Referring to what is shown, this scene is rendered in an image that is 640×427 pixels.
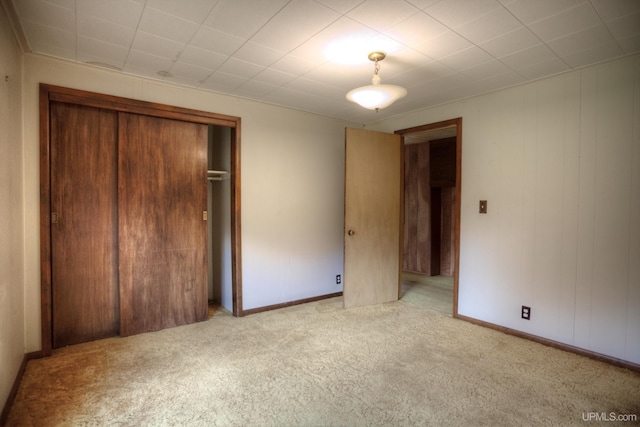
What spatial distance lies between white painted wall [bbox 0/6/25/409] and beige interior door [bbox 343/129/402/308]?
2.88 meters

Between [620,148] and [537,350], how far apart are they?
1.77 metres

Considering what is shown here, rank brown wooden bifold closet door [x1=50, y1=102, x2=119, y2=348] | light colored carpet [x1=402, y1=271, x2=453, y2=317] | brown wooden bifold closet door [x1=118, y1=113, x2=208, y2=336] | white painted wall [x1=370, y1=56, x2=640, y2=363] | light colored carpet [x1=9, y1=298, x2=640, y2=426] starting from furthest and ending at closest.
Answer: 1. light colored carpet [x1=402, y1=271, x2=453, y2=317]
2. brown wooden bifold closet door [x1=118, y1=113, x2=208, y2=336]
3. brown wooden bifold closet door [x1=50, y1=102, x2=119, y2=348]
4. white painted wall [x1=370, y1=56, x2=640, y2=363]
5. light colored carpet [x1=9, y1=298, x2=640, y2=426]

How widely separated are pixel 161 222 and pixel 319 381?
6.92ft

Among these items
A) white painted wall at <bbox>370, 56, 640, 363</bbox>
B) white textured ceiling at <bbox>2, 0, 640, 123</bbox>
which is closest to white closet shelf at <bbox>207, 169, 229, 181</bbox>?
white textured ceiling at <bbox>2, 0, 640, 123</bbox>

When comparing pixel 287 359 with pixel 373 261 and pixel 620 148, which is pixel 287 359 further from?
pixel 620 148

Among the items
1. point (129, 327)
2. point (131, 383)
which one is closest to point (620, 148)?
point (131, 383)

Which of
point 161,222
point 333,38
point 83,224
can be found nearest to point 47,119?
point 83,224

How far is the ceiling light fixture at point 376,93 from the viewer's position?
236 centimetres

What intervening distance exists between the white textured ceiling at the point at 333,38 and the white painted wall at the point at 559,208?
0.30 m

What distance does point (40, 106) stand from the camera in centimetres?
255

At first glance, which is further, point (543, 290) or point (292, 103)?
point (292, 103)

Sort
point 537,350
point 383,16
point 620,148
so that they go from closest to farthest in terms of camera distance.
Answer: point 383,16 → point 620,148 → point 537,350

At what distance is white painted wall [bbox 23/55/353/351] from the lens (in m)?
2.75

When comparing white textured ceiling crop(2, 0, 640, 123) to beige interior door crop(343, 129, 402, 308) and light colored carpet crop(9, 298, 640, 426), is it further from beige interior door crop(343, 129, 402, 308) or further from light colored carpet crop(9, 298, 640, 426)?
light colored carpet crop(9, 298, 640, 426)
